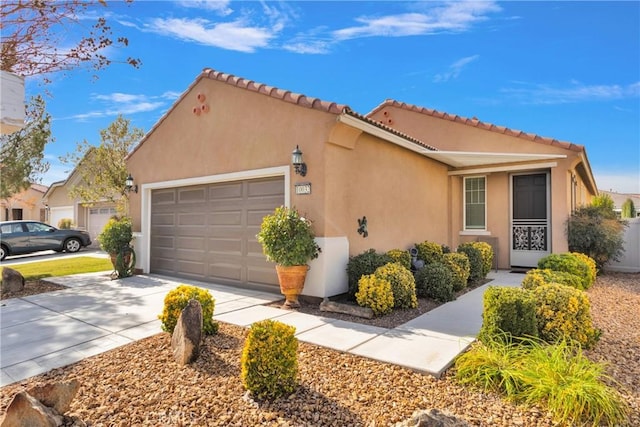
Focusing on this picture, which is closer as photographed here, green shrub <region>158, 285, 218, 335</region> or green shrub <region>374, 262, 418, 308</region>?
green shrub <region>158, 285, 218, 335</region>

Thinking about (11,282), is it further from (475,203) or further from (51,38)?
(475,203)

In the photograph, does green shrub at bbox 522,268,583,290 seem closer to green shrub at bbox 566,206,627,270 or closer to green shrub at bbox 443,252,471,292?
green shrub at bbox 443,252,471,292

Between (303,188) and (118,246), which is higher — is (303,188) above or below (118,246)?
above

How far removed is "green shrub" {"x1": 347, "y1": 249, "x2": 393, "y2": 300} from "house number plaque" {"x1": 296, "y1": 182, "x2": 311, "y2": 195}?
170cm

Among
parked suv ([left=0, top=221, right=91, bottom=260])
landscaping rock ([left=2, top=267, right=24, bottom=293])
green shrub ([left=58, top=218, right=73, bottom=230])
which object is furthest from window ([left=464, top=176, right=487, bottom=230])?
green shrub ([left=58, top=218, right=73, bottom=230])

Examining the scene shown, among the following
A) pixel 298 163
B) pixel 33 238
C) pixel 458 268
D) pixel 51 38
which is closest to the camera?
pixel 51 38

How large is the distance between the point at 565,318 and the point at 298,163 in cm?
503

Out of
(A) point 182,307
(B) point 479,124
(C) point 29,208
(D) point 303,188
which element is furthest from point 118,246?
(C) point 29,208

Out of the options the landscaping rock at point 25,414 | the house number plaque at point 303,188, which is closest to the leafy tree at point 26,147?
the house number plaque at point 303,188

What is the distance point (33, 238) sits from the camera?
17.7 metres

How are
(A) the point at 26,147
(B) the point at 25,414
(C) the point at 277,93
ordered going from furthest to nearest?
(A) the point at 26,147
(C) the point at 277,93
(B) the point at 25,414

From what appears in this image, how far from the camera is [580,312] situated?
186 inches

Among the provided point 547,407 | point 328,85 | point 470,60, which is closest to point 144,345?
point 547,407

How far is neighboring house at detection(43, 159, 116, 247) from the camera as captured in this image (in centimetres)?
2151
